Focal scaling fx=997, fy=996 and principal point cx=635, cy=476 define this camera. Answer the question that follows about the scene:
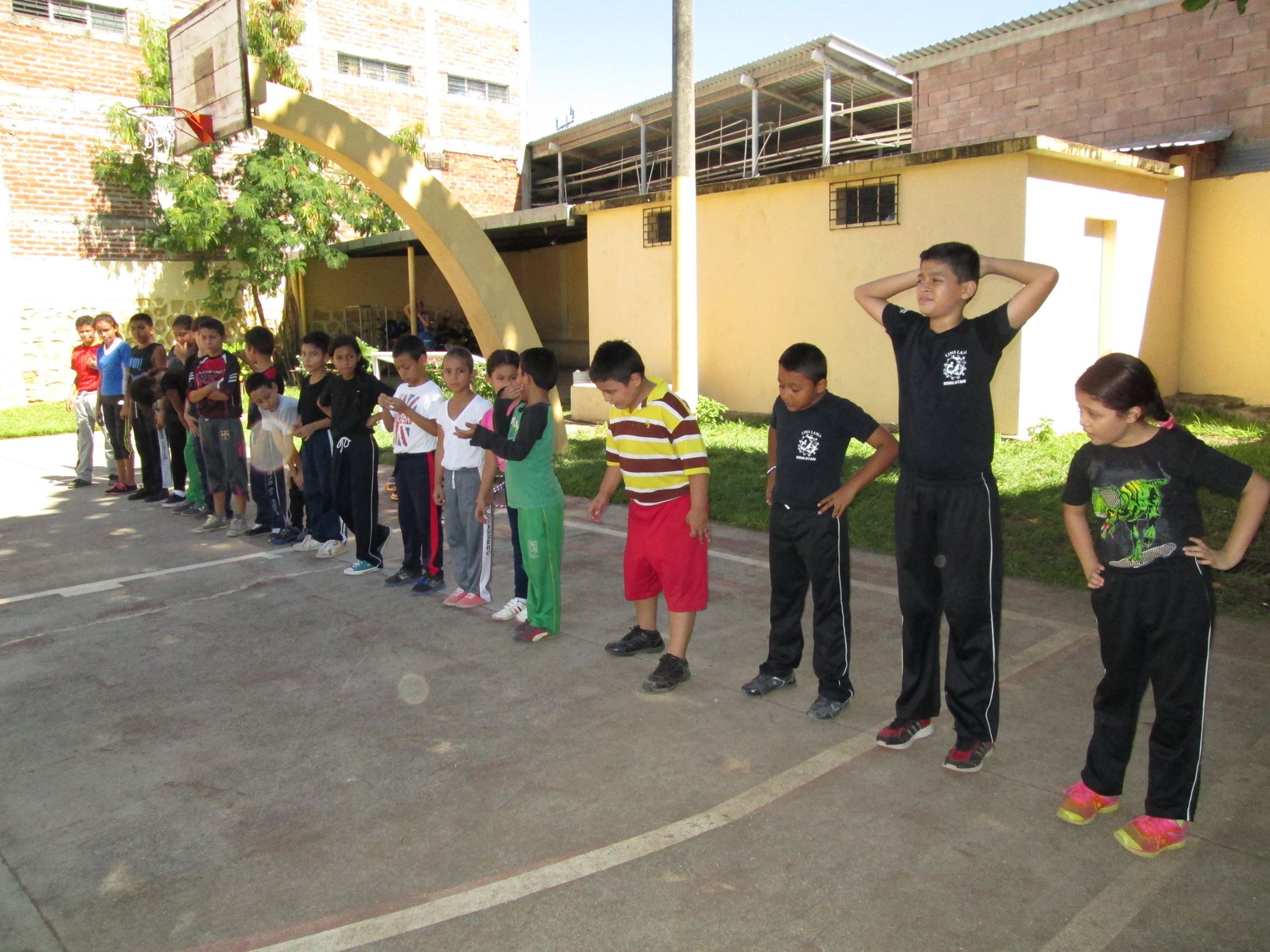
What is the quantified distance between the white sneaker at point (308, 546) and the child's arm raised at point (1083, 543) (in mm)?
5554

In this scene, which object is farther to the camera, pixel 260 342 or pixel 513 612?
pixel 260 342

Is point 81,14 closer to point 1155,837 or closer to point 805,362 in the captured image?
point 805,362

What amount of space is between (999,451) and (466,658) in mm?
6736

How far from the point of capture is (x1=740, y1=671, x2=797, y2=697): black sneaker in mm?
4527

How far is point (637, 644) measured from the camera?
16.7 feet

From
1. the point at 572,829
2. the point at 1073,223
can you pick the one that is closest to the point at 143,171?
the point at 1073,223

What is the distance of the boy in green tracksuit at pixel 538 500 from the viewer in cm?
525

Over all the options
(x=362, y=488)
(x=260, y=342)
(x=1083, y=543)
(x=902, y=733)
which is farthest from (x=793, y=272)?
(x=1083, y=543)

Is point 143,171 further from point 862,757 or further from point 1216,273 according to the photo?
point 862,757

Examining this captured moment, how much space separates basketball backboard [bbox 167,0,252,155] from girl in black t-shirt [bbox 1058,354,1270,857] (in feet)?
26.0

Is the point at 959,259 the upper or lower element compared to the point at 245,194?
lower

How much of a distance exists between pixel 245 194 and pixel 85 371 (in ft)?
35.2

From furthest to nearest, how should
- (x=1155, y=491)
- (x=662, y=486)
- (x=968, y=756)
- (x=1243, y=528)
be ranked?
1. (x=662, y=486)
2. (x=968, y=756)
3. (x=1155, y=491)
4. (x=1243, y=528)

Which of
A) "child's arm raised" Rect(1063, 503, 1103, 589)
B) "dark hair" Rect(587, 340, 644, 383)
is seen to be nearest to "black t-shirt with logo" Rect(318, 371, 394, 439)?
"dark hair" Rect(587, 340, 644, 383)
